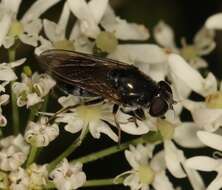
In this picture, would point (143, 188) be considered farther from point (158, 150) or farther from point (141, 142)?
point (158, 150)

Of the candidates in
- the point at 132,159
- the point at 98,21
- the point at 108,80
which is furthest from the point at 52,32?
the point at 132,159

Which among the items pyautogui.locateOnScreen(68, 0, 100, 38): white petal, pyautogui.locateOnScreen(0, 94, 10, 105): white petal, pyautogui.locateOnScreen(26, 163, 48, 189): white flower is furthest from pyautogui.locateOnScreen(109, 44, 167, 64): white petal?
pyautogui.locateOnScreen(26, 163, 48, 189): white flower

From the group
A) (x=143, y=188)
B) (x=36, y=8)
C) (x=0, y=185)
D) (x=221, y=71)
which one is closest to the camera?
(x=0, y=185)

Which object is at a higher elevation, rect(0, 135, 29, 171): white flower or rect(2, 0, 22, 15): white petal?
rect(2, 0, 22, 15): white petal

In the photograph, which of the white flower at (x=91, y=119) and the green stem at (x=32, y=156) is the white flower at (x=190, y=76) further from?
the green stem at (x=32, y=156)

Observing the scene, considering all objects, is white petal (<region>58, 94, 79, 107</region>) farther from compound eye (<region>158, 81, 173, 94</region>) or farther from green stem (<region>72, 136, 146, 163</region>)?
compound eye (<region>158, 81, 173, 94</region>)

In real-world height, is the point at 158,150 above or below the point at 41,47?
below

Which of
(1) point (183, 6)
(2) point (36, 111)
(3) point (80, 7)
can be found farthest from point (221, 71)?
(2) point (36, 111)
